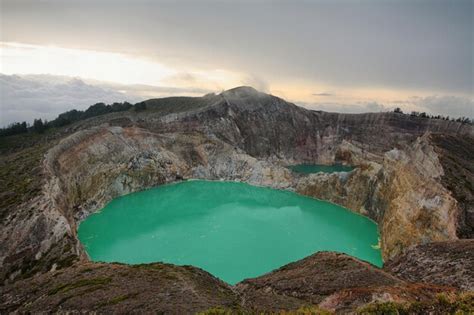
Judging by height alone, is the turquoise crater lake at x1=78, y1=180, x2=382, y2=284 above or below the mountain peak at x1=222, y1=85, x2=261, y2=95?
below

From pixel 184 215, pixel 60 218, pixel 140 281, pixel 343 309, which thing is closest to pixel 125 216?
pixel 184 215

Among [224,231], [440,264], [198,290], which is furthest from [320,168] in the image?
[198,290]

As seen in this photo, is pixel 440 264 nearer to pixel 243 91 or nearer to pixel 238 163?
pixel 238 163

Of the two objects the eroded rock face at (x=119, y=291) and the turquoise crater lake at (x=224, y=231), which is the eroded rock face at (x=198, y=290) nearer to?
the eroded rock face at (x=119, y=291)

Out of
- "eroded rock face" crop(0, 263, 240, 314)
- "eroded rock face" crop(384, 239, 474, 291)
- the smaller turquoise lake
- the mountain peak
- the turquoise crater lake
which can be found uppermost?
the mountain peak

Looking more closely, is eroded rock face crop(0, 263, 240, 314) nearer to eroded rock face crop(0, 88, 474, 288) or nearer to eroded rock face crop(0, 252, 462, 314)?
eroded rock face crop(0, 252, 462, 314)

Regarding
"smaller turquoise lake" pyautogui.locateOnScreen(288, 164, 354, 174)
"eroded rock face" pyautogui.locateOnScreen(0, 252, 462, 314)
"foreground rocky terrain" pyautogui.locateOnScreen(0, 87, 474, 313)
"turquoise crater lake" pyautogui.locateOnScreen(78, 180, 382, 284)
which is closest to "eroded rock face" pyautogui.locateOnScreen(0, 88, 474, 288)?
"foreground rocky terrain" pyautogui.locateOnScreen(0, 87, 474, 313)

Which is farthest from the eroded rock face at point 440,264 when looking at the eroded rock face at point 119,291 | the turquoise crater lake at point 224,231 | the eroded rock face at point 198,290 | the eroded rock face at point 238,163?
the eroded rock face at point 119,291

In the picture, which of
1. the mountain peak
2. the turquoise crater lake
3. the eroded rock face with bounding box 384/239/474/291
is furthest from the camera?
the mountain peak
